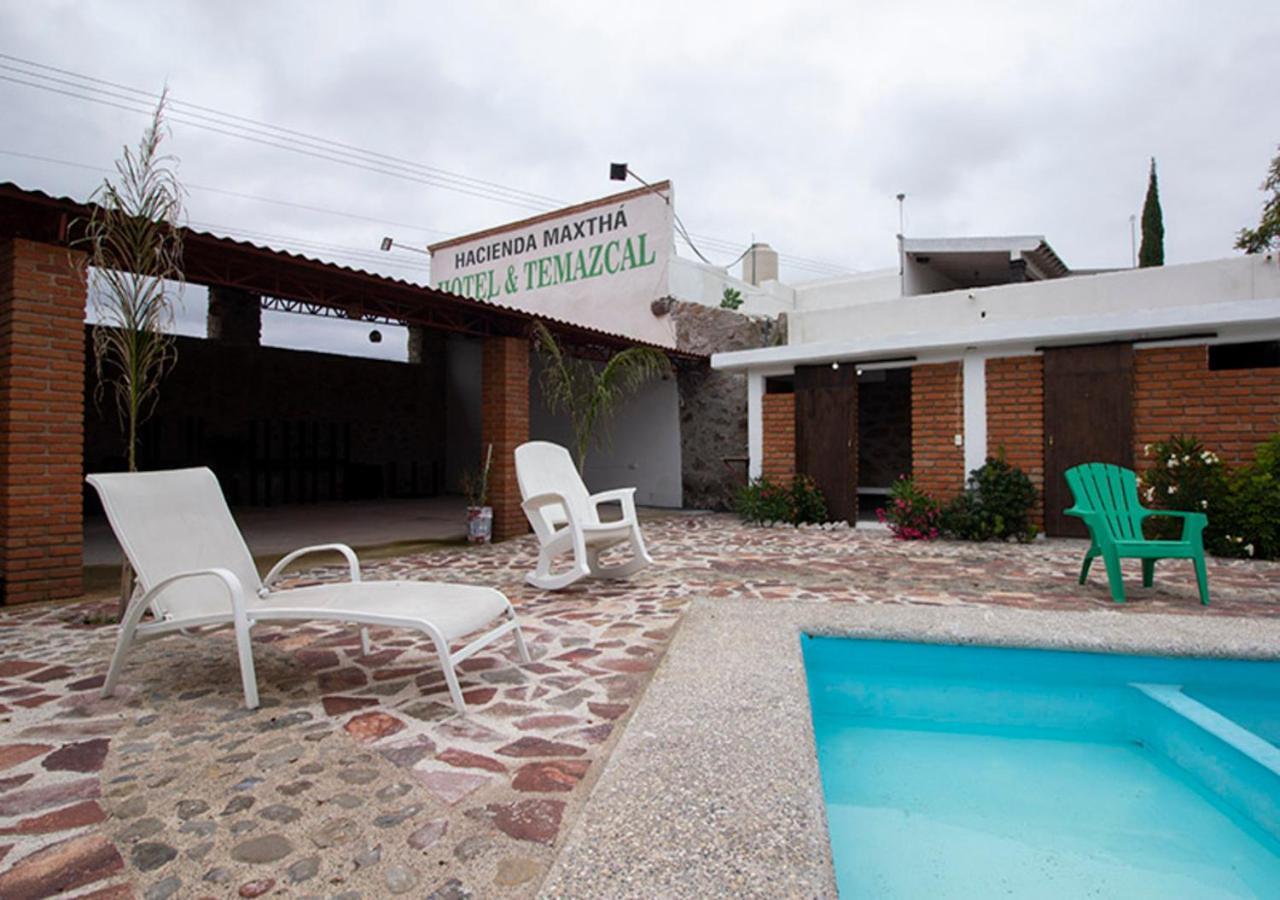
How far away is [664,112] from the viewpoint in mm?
11227

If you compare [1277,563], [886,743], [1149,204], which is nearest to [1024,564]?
[1277,563]

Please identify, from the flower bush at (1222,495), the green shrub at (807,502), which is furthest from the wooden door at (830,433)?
the flower bush at (1222,495)

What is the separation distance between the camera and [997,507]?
24.4 ft

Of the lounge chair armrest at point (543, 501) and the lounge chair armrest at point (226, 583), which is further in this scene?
the lounge chair armrest at point (543, 501)

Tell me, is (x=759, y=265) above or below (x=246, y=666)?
above

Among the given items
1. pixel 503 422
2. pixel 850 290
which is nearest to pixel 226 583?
pixel 503 422

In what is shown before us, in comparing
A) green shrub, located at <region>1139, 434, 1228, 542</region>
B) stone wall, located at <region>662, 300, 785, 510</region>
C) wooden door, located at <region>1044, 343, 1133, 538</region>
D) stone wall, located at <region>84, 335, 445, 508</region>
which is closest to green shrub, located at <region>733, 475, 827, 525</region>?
stone wall, located at <region>662, 300, 785, 510</region>

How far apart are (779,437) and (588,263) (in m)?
5.87

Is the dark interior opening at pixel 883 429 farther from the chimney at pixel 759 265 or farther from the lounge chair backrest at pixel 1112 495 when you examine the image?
the lounge chair backrest at pixel 1112 495

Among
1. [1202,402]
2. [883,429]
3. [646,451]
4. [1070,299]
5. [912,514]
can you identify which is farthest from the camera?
[883,429]

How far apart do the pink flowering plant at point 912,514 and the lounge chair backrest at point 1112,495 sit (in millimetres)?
2680

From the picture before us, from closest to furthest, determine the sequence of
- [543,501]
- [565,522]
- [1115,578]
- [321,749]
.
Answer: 1. [321,749]
2. [1115,578]
3. [543,501]
4. [565,522]

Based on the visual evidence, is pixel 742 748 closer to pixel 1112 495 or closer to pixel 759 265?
pixel 1112 495

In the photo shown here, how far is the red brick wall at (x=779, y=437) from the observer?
9391 millimetres
